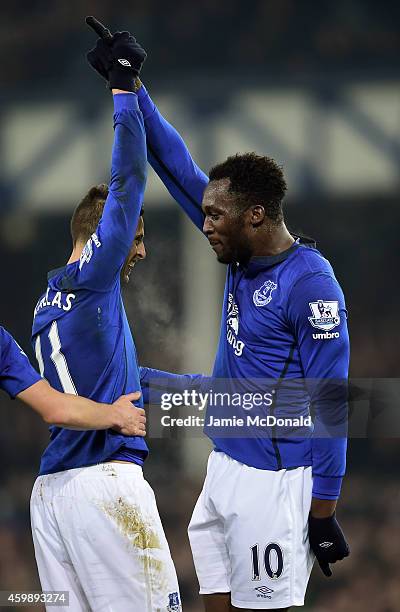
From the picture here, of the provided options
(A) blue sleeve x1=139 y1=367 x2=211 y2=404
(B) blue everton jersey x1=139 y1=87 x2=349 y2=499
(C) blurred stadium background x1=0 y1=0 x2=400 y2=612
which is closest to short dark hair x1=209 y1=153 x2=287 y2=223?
(B) blue everton jersey x1=139 y1=87 x2=349 y2=499

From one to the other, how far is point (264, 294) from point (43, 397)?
1.97ft

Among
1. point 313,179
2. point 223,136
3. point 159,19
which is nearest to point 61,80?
point 159,19

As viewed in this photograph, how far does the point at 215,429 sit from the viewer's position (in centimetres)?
Result: 246

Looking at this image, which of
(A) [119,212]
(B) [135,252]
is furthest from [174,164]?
(A) [119,212]

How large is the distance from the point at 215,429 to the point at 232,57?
302 centimetres

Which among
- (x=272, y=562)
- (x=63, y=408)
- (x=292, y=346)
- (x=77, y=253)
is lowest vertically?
(x=272, y=562)

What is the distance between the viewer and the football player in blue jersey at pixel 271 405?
2.28 metres

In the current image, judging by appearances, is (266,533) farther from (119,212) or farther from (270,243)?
(119,212)

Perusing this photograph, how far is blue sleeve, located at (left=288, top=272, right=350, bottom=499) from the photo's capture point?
7.38ft

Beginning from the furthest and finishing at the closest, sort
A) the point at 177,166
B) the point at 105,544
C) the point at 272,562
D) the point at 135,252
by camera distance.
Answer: the point at 177,166 → the point at 135,252 → the point at 272,562 → the point at 105,544

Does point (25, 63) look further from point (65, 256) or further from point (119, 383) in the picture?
point (119, 383)

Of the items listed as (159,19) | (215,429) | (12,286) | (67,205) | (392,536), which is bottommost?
A: (392,536)

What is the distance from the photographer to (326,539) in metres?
2.29

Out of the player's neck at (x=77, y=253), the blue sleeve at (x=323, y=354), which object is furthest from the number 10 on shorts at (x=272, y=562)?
the player's neck at (x=77, y=253)
